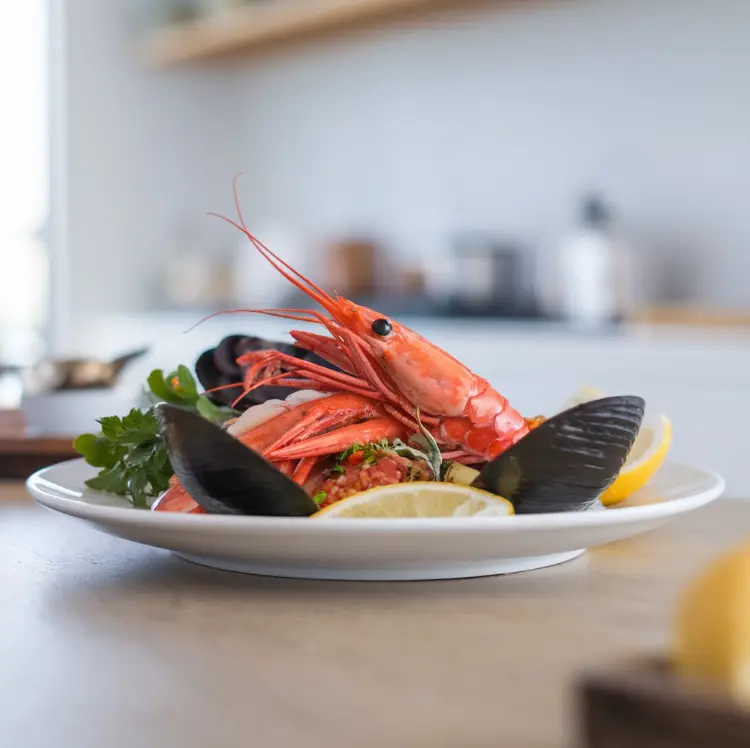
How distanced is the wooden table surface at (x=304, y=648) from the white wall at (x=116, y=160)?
11.6 ft

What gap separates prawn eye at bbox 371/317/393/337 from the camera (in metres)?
0.96

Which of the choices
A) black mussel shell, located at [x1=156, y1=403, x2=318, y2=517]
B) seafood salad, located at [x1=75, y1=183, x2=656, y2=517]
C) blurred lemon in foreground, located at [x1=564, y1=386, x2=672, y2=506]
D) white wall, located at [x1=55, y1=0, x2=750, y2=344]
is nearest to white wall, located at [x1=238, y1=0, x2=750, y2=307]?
white wall, located at [x1=55, y1=0, x2=750, y2=344]

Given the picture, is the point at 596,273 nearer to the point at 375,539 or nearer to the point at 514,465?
the point at 514,465

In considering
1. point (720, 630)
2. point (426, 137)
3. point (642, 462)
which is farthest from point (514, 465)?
point (426, 137)

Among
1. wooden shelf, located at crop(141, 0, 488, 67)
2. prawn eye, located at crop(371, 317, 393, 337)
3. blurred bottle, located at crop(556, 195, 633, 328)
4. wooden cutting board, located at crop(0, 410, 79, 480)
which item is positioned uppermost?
wooden shelf, located at crop(141, 0, 488, 67)

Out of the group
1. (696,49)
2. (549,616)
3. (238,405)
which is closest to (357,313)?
(238,405)

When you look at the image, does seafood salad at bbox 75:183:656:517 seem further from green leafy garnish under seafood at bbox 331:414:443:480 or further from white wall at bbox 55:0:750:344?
white wall at bbox 55:0:750:344

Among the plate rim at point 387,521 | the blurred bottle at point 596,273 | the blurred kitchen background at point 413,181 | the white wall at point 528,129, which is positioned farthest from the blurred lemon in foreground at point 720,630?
the white wall at point 528,129

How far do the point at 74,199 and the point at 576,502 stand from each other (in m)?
3.76

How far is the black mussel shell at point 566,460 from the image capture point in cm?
76

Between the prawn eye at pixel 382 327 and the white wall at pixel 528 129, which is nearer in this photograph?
the prawn eye at pixel 382 327

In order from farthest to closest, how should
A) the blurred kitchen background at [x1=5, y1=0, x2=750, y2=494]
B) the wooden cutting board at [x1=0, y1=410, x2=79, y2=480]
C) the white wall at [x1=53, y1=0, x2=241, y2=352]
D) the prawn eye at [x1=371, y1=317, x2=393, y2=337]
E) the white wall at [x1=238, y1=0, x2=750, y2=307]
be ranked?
1. the white wall at [x1=53, y1=0, x2=241, y2=352]
2. the white wall at [x1=238, y1=0, x2=750, y2=307]
3. the blurred kitchen background at [x1=5, y1=0, x2=750, y2=494]
4. the wooden cutting board at [x1=0, y1=410, x2=79, y2=480]
5. the prawn eye at [x1=371, y1=317, x2=393, y2=337]

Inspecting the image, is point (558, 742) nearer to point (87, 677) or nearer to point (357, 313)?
point (87, 677)

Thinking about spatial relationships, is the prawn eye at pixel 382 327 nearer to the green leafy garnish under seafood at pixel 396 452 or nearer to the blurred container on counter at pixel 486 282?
the green leafy garnish under seafood at pixel 396 452
